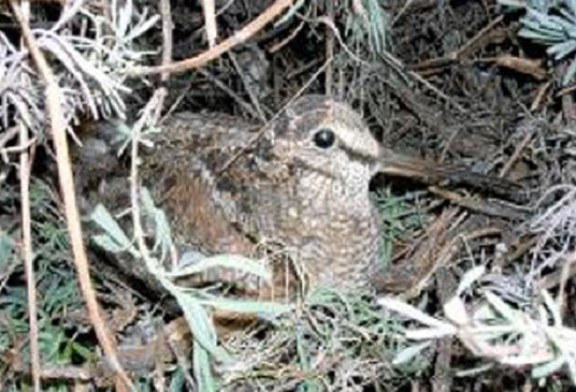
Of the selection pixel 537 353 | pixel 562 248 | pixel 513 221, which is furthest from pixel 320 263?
pixel 537 353

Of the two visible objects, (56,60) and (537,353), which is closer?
(537,353)

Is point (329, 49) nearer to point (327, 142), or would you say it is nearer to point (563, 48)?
point (327, 142)

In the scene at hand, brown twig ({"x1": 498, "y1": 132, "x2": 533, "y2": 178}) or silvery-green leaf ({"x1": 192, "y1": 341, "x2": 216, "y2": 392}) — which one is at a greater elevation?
brown twig ({"x1": 498, "y1": 132, "x2": 533, "y2": 178})

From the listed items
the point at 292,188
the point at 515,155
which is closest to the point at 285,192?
the point at 292,188

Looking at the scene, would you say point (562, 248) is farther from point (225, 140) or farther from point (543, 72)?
point (225, 140)

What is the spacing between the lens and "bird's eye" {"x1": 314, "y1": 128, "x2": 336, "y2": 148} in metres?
2.34

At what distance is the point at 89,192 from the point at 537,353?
57.2 inches

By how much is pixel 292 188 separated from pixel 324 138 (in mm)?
190

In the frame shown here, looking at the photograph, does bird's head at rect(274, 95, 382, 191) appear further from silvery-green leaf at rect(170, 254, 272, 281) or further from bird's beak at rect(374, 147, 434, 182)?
silvery-green leaf at rect(170, 254, 272, 281)

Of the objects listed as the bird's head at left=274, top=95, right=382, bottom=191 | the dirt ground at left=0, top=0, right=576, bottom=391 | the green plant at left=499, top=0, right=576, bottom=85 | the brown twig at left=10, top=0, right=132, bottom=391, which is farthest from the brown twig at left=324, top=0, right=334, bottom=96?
the brown twig at left=10, top=0, right=132, bottom=391

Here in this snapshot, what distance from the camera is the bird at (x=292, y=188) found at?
2.36 metres

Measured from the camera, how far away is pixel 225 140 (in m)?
2.65

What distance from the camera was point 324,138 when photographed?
7.70ft

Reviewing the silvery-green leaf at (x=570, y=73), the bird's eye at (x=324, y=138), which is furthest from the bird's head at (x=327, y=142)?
the silvery-green leaf at (x=570, y=73)
